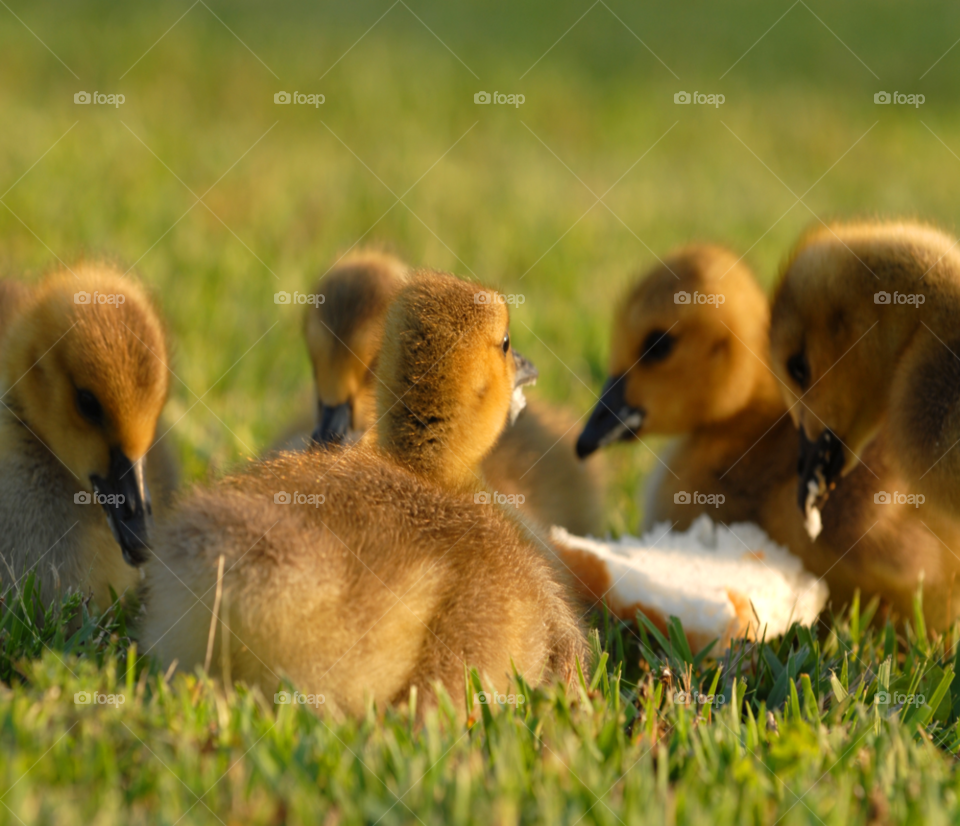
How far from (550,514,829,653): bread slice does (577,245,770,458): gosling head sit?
24.1 inches

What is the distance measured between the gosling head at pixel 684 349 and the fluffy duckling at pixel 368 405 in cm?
18

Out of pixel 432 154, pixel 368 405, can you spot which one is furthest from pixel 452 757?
pixel 432 154

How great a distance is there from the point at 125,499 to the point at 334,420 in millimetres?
854

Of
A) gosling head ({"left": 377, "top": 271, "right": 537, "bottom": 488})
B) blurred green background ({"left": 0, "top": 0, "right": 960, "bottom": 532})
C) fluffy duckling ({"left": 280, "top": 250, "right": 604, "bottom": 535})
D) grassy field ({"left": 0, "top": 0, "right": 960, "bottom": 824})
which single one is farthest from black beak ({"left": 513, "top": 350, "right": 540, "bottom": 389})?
blurred green background ({"left": 0, "top": 0, "right": 960, "bottom": 532})

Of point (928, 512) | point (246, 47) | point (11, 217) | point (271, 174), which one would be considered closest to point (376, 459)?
point (928, 512)

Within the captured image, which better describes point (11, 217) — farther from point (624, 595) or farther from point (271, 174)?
point (624, 595)

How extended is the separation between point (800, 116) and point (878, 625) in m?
10.9

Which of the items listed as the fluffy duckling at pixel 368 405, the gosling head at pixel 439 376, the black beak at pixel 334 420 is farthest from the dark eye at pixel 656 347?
the gosling head at pixel 439 376

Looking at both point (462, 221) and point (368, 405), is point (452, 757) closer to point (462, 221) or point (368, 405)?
point (368, 405)

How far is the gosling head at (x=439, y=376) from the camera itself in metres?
2.43

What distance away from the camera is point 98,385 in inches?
106

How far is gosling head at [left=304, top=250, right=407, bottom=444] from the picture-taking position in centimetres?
345

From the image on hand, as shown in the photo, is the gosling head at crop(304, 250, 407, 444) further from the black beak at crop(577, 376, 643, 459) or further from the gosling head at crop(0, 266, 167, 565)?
the black beak at crop(577, 376, 643, 459)

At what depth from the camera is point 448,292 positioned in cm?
249
